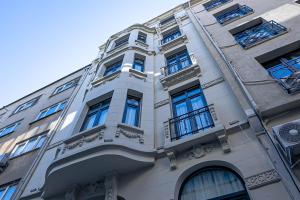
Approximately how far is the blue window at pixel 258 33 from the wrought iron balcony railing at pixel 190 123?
3715 millimetres

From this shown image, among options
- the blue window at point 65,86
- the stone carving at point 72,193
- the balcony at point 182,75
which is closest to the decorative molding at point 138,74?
the balcony at point 182,75

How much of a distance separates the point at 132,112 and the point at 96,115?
1.72m

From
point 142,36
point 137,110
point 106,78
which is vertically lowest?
point 137,110

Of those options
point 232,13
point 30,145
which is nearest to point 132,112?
point 30,145

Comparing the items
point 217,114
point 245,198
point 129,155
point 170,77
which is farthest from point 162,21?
point 245,198

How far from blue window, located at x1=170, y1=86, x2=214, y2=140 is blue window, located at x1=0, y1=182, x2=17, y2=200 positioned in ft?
27.0

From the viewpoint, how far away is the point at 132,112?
9.30 metres

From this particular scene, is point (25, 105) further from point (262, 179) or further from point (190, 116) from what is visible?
point (262, 179)

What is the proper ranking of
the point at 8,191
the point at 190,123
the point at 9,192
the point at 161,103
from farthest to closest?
the point at 8,191, the point at 9,192, the point at 161,103, the point at 190,123

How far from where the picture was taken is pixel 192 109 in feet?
28.3

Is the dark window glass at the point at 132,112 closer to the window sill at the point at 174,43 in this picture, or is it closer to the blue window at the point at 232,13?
the window sill at the point at 174,43

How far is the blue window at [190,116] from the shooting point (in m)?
7.54

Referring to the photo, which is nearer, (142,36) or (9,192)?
(9,192)

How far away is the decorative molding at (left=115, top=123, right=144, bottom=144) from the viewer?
7664 mm
